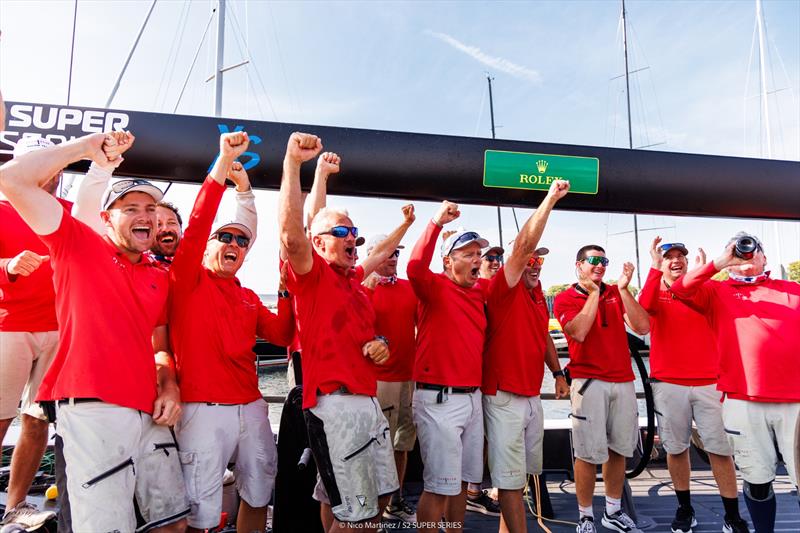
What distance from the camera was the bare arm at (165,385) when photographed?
7.17 feet

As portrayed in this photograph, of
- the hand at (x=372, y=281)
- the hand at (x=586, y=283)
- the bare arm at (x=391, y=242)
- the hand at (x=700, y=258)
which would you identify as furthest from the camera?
the hand at (x=372, y=281)

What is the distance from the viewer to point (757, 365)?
3.31m

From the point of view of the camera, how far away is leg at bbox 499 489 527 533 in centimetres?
310

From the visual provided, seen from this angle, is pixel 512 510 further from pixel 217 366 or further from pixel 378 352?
pixel 217 366

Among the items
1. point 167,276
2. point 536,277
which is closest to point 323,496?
point 167,276

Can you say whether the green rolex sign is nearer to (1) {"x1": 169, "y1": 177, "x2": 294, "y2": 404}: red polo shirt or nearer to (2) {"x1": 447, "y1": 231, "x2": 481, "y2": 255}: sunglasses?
(2) {"x1": 447, "y1": 231, "x2": 481, "y2": 255}: sunglasses

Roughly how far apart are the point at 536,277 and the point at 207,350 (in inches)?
91.0

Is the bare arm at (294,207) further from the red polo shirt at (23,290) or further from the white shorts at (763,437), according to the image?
the white shorts at (763,437)

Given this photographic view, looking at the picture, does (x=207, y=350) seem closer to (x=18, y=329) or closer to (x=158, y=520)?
(x=158, y=520)

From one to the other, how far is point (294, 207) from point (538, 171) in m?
2.32

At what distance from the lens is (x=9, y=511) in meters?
2.59

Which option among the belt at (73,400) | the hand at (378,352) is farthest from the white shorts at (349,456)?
the belt at (73,400)

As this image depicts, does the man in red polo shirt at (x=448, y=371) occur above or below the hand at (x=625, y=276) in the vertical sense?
below

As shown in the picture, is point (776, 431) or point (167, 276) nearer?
point (167, 276)
